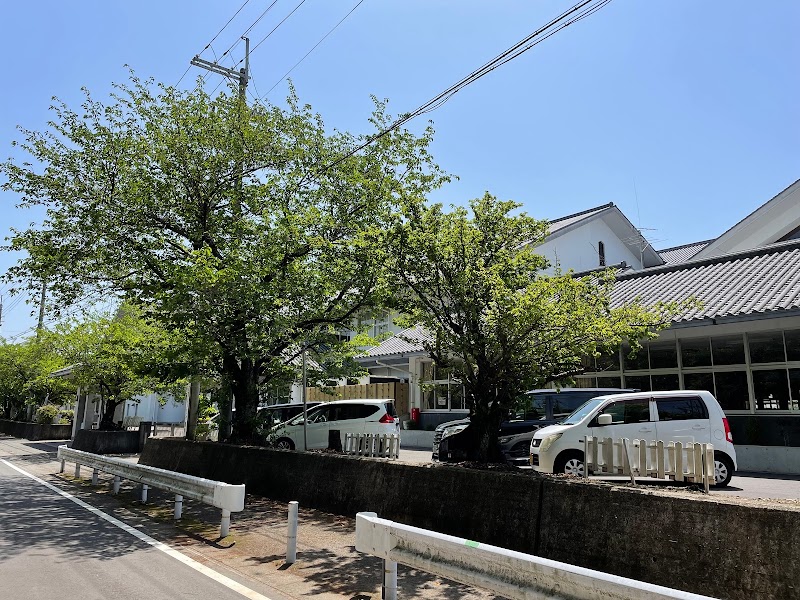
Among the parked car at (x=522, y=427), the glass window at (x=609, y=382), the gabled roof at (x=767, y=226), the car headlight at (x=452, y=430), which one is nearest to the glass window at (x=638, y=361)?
the glass window at (x=609, y=382)

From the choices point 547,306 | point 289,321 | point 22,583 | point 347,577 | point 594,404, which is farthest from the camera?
point 289,321

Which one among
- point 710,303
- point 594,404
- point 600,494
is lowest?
point 600,494

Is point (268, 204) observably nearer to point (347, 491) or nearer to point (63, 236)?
A: point (63, 236)

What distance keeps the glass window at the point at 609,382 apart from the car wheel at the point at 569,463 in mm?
7156

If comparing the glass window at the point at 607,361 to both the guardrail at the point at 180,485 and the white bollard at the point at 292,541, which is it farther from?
the white bollard at the point at 292,541

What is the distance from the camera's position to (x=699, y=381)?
15312 mm

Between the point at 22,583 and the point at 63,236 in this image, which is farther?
the point at 63,236

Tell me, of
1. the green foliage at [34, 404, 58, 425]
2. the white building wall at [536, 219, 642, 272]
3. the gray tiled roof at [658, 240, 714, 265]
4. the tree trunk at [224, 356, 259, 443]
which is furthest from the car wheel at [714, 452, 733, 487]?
the green foliage at [34, 404, 58, 425]

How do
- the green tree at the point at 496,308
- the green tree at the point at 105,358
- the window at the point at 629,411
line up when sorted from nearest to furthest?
the green tree at the point at 496,308, the window at the point at 629,411, the green tree at the point at 105,358

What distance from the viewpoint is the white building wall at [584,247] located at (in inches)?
1064

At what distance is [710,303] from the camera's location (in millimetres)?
14086

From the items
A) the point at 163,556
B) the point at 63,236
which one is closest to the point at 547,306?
the point at 163,556

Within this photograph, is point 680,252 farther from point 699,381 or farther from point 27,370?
point 27,370

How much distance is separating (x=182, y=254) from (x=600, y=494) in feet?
35.7
